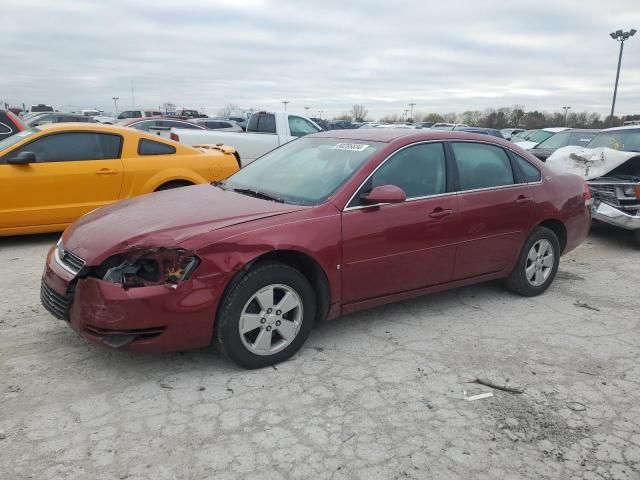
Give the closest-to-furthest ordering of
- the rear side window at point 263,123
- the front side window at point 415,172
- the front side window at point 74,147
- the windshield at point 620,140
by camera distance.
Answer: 1. the front side window at point 415,172
2. the front side window at point 74,147
3. the windshield at point 620,140
4. the rear side window at point 263,123

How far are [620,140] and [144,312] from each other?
8837 millimetres

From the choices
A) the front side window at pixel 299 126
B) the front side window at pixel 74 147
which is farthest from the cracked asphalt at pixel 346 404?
the front side window at pixel 299 126

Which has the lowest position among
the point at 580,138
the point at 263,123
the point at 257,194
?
the point at 257,194

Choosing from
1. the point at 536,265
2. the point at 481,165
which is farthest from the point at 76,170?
the point at 536,265

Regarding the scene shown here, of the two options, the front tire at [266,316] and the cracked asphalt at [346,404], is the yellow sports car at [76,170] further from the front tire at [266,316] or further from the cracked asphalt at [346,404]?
the front tire at [266,316]

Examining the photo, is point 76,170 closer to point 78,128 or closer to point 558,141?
point 78,128

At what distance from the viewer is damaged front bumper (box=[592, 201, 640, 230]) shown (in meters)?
7.30

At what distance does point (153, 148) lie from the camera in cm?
742

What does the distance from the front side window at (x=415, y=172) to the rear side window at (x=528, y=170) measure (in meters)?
1.03

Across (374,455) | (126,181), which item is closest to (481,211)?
(374,455)

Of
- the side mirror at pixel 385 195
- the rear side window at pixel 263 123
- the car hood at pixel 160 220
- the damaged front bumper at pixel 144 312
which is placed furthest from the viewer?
the rear side window at pixel 263 123

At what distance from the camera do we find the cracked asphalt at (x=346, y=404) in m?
2.72

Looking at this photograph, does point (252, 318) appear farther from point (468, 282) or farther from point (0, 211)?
point (0, 211)

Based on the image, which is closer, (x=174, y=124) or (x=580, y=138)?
(x=580, y=138)
